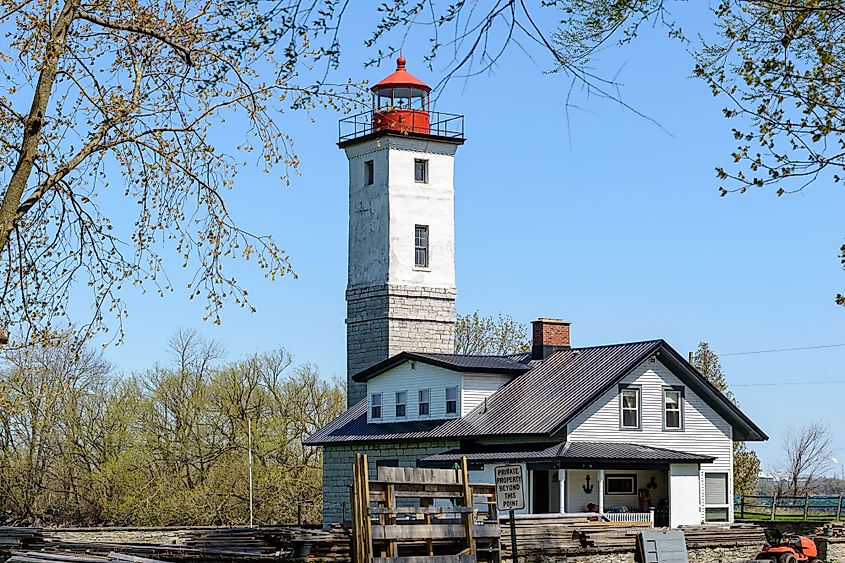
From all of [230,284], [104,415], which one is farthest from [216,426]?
[230,284]

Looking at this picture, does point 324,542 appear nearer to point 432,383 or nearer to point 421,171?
point 432,383

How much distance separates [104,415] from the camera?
6188cm

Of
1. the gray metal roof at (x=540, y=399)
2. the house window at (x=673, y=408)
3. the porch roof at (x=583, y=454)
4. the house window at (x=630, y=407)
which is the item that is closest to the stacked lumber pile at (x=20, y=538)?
the porch roof at (x=583, y=454)

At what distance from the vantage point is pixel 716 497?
42.7 meters

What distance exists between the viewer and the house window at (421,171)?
173ft

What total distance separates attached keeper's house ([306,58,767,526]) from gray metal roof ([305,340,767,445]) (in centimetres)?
6

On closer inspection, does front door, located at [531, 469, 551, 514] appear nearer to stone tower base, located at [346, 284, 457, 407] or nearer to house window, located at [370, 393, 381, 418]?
house window, located at [370, 393, 381, 418]

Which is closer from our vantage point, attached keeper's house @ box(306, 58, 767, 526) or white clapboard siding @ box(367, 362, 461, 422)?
attached keeper's house @ box(306, 58, 767, 526)

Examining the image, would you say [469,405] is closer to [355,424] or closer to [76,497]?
[355,424]

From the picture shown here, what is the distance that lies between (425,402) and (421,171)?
1166cm

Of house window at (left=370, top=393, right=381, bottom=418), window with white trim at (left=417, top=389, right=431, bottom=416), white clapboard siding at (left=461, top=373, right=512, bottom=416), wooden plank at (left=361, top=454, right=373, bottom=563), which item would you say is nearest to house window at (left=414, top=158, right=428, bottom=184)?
house window at (left=370, top=393, right=381, bottom=418)

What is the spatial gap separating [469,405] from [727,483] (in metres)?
8.29

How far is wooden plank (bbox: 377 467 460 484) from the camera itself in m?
17.0

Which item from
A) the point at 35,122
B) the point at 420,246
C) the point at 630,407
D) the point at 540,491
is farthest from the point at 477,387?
the point at 35,122
